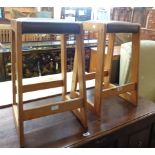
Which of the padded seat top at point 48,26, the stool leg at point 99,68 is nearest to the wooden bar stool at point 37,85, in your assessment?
the padded seat top at point 48,26

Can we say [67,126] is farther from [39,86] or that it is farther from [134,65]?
[134,65]

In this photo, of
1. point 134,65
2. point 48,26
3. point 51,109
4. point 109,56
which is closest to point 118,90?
point 134,65

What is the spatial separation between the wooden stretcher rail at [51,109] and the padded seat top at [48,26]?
0.38 metres

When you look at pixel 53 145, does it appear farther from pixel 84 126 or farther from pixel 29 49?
pixel 29 49

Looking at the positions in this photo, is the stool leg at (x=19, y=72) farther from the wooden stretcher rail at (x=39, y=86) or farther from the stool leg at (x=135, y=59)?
the stool leg at (x=135, y=59)

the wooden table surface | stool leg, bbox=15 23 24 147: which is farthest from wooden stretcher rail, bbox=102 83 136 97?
stool leg, bbox=15 23 24 147

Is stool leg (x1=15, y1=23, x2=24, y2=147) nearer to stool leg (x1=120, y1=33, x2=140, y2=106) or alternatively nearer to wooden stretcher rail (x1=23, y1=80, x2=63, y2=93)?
wooden stretcher rail (x1=23, y1=80, x2=63, y2=93)

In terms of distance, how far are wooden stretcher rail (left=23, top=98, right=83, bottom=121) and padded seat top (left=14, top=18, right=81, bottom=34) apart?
1.25 ft

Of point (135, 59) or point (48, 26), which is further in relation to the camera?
point (135, 59)

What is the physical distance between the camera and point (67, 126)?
1167mm

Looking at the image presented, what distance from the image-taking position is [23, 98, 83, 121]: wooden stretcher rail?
3.27 feet

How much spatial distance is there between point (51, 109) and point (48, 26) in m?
0.43
